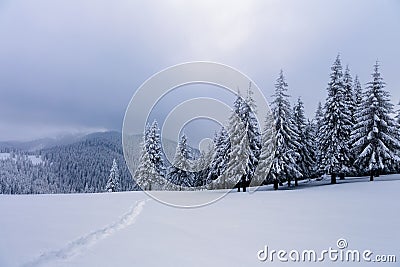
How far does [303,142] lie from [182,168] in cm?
1869

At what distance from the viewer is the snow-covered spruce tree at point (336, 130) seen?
2869cm

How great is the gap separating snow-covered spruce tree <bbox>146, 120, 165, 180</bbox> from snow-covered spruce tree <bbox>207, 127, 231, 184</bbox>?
8.26 m

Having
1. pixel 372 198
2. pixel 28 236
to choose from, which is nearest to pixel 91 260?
pixel 28 236

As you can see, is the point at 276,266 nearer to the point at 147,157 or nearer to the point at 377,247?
the point at 377,247

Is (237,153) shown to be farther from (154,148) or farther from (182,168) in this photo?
(154,148)

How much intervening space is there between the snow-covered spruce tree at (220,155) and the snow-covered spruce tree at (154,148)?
8.26 metres

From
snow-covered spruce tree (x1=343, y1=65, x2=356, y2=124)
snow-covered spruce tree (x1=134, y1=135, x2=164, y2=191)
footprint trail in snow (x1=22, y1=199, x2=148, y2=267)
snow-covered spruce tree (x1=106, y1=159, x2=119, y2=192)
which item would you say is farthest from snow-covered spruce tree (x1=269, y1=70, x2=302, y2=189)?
snow-covered spruce tree (x1=106, y1=159, x2=119, y2=192)

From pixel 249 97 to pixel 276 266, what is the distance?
983 inches

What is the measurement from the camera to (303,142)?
33.9m

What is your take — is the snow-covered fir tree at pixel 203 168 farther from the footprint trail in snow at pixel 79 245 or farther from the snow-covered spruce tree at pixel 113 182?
the footprint trail in snow at pixel 79 245

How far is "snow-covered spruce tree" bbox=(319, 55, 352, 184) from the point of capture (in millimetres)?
28688

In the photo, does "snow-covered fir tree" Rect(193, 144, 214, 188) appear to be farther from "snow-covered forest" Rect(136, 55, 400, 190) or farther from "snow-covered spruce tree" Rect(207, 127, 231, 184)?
"snow-covered forest" Rect(136, 55, 400, 190)

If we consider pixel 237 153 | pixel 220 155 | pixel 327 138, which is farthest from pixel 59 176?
pixel 327 138

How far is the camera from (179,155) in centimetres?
3988
